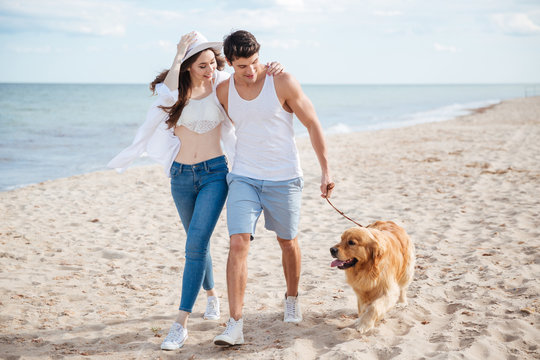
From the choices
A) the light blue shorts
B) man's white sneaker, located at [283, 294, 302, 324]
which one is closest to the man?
the light blue shorts

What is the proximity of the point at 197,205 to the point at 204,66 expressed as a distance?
3.31 ft

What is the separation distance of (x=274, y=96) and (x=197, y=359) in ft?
5.98

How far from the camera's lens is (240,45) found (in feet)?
10.3

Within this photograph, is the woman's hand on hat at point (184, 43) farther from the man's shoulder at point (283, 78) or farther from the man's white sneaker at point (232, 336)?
the man's white sneaker at point (232, 336)

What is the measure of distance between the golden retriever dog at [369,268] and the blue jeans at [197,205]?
0.89 metres

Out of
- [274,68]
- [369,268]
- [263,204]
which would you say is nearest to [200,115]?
[274,68]

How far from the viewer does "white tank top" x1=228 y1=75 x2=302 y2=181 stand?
3246mm

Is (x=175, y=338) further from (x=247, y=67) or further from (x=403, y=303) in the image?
(x=247, y=67)

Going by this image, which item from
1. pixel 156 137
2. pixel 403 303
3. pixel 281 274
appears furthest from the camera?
pixel 281 274

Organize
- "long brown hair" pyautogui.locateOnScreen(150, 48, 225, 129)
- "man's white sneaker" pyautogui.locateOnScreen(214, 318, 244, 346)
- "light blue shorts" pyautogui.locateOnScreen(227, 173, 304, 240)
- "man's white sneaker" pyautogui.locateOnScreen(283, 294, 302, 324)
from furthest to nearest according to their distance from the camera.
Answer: "man's white sneaker" pyautogui.locateOnScreen(283, 294, 302, 324)
"long brown hair" pyautogui.locateOnScreen(150, 48, 225, 129)
"light blue shorts" pyautogui.locateOnScreen(227, 173, 304, 240)
"man's white sneaker" pyautogui.locateOnScreen(214, 318, 244, 346)

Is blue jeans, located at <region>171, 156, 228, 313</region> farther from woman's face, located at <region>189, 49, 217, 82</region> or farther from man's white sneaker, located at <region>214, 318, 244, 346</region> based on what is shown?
woman's face, located at <region>189, 49, 217, 82</region>

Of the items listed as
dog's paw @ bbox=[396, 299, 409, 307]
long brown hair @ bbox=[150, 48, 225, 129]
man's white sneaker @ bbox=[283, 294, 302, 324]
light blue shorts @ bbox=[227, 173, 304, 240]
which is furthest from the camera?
dog's paw @ bbox=[396, 299, 409, 307]

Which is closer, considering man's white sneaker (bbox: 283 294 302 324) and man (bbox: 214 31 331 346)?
man (bbox: 214 31 331 346)

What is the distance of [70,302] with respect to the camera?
13.6 ft
